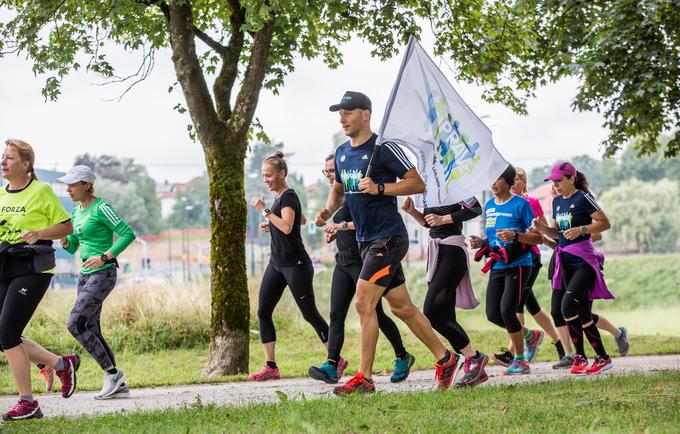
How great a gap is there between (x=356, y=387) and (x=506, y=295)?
2.78 metres

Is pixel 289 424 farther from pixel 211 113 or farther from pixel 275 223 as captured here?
pixel 211 113

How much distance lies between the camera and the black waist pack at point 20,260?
7656mm

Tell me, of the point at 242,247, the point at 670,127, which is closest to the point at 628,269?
the point at 670,127

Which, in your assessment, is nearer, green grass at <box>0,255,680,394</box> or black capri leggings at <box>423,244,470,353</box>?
black capri leggings at <box>423,244,470,353</box>

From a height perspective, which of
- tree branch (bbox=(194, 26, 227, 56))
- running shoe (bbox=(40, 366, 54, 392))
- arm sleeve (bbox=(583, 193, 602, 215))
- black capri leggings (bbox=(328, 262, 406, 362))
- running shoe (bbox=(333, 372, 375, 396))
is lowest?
running shoe (bbox=(40, 366, 54, 392))

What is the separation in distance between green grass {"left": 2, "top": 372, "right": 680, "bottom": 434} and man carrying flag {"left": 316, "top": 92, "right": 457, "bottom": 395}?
2.02ft

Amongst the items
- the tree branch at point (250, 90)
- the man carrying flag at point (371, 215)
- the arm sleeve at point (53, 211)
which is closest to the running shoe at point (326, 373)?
the man carrying flag at point (371, 215)

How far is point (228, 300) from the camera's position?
11.5 metres

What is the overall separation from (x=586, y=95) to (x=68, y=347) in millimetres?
9100

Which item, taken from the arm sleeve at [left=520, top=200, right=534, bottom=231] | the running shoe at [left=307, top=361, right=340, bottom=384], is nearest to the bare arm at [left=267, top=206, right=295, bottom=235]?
the running shoe at [left=307, top=361, right=340, bottom=384]

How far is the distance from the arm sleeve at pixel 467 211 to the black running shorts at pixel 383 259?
4.13 feet

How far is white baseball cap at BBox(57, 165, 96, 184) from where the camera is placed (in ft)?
28.7

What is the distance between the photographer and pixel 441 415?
6.46 metres

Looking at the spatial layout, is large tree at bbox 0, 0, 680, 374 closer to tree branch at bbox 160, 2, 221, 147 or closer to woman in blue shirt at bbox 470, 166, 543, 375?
tree branch at bbox 160, 2, 221, 147
